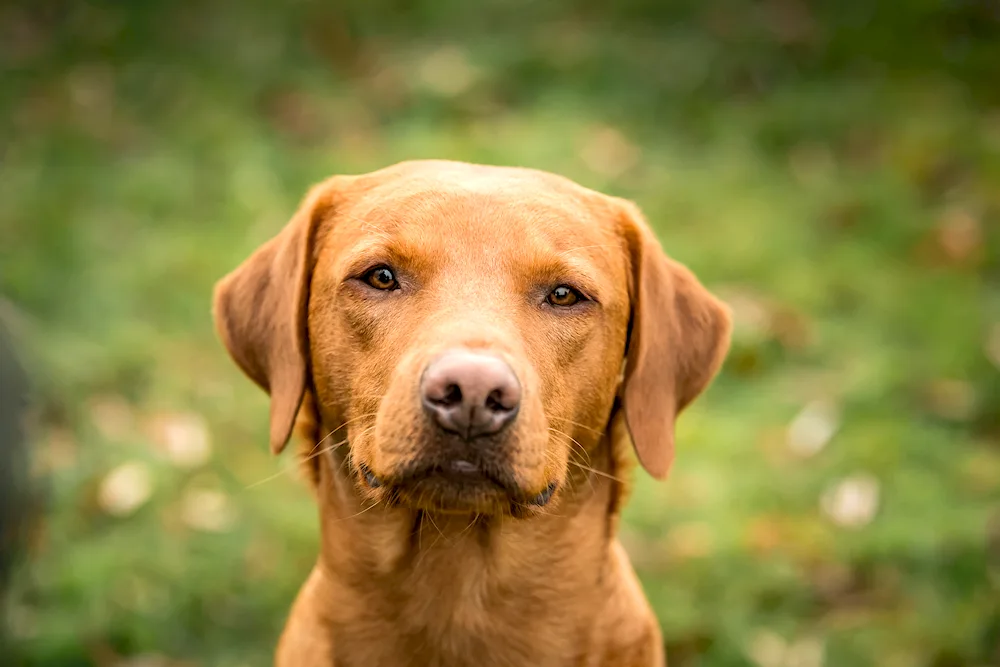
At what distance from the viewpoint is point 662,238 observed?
7.98 m

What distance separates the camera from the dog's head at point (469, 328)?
118 inches

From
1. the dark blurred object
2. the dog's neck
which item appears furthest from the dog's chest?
the dark blurred object

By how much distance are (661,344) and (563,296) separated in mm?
472

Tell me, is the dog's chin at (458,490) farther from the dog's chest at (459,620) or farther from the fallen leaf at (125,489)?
the fallen leaf at (125,489)

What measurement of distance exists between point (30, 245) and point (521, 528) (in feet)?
18.2

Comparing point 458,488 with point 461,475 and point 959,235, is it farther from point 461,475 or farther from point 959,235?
point 959,235

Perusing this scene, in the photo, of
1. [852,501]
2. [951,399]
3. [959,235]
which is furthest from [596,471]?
[959,235]

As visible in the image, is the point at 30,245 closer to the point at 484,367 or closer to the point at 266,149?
the point at 266,149

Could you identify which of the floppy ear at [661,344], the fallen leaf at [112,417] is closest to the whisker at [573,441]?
the floppy ear at [661,344]

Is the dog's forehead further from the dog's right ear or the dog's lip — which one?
the dog's lip

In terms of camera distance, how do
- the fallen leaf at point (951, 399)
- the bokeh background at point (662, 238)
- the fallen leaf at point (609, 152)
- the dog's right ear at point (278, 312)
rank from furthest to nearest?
1. the fallen leaf at point (609, 152)
2. the fallen leaf at point (951, 399)
3. the bokeh background at point (662, 238)
4. the dog's right ear at point (278, 312)

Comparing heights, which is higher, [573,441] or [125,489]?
[573,441]

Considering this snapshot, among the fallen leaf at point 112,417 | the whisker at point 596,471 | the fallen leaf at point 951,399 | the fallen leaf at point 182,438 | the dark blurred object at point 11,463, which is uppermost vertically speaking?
the whisker at point 596,471

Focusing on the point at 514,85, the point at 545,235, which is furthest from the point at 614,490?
the point at 514,85
